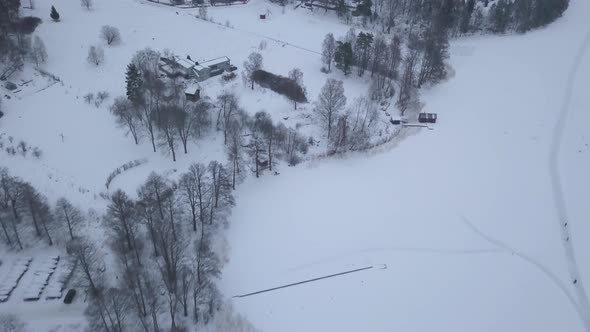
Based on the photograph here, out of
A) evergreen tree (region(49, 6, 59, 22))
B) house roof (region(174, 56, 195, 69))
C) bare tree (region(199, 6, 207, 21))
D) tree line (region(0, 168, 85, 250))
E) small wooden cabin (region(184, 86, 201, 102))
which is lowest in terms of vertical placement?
tree line (region(0, 168, 85, 250))

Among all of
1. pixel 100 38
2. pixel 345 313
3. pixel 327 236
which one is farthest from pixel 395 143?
pixel 100 38

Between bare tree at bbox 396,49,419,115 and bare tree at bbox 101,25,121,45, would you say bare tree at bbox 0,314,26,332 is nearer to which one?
bare tree at bbox 396,49,419,115

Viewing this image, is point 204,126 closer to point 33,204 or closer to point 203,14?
point 33,204

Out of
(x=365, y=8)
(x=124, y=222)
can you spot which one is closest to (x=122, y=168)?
(x=124, y=222)

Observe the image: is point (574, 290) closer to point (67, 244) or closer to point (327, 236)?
point (327, 236)

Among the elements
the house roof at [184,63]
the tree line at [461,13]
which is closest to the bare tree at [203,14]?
the house roof at [184,63]

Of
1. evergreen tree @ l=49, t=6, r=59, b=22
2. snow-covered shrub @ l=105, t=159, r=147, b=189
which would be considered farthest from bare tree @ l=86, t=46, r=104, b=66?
→ snow-covered shrub @ l=105, t=159, r=147, b=189

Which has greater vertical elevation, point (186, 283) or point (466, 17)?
point (466, 17)
